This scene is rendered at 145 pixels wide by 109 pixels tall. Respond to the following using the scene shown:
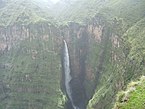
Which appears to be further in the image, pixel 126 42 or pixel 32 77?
pixel 32 77

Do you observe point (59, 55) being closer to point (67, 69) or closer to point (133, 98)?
point (67, 69)

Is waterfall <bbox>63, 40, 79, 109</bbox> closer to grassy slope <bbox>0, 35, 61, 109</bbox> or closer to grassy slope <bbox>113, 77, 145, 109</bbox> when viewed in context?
grassy slope <bbox>0, 35, 61, 109</bbox>

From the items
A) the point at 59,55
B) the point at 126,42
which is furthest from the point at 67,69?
the point at 126,42

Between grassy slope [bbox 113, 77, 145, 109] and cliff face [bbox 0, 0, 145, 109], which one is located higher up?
grassy slope [bbox 113, 77, 145, 109]

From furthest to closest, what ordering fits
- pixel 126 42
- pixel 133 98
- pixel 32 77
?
pixel 32 77, pixel 126 42, pixel 133 98

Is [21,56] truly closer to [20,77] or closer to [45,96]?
[20,77]

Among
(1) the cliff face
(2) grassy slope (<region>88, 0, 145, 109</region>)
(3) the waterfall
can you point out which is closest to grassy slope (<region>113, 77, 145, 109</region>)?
(2) grassy slope (<region>88, 0, 145, 109</region>)

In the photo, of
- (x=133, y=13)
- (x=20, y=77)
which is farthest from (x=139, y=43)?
(x=20, y=77)

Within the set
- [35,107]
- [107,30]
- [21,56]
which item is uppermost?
[107,30]
